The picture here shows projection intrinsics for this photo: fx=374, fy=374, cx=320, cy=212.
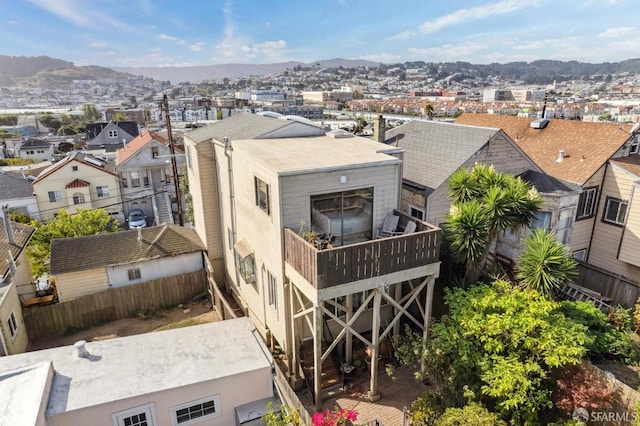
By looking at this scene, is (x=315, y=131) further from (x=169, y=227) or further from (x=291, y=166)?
(x=169, y=227)

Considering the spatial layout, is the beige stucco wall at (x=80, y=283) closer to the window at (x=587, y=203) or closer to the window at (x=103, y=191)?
the window at (x=103, y=191)

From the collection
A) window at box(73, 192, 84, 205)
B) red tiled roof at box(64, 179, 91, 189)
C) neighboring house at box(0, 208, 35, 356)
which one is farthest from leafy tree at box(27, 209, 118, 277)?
window at box(73, 192, 84, 205)

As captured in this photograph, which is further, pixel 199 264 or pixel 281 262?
pixel 199 264

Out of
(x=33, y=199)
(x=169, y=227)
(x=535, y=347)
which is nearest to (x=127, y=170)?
(x=33, y=199)

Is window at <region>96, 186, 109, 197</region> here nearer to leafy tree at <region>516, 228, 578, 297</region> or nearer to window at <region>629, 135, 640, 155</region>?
leafy tree at <region>516, 228, 578, 297</region>

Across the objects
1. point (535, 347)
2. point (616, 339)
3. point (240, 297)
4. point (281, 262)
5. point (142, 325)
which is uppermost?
point (281, 262)

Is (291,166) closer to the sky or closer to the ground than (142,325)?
closer to the sky
